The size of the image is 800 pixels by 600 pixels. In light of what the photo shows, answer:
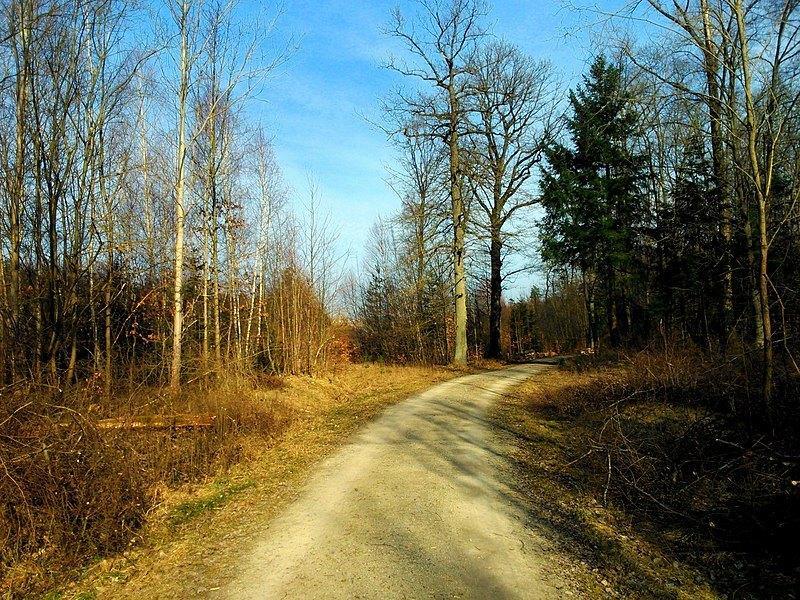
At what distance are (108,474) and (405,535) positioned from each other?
11.4ft

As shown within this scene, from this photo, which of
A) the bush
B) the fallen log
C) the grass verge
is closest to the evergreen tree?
the grass verge

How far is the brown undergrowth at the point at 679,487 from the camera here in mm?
4621

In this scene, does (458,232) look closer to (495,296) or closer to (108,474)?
(495,296)

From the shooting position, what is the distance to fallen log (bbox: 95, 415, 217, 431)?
6798 mm

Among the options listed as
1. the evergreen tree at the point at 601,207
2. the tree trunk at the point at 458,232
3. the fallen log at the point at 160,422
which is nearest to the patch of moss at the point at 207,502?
the fallen log at the point at 160,422

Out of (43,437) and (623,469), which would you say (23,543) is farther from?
(623,469)

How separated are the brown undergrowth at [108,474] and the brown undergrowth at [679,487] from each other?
427cm

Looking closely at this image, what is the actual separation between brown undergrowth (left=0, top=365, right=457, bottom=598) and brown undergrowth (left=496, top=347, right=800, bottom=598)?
4.27 metres

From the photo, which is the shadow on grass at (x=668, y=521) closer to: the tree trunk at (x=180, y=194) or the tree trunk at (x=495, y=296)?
the tree trunk at (x=180, y=194)

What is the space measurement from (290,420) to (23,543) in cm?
643

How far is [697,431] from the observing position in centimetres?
729

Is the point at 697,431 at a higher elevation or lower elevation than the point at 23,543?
higher

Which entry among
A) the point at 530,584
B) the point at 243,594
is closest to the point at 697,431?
the point at 530,584

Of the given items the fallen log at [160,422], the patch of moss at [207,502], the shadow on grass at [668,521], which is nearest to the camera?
the shadow on grass at [668,521]
